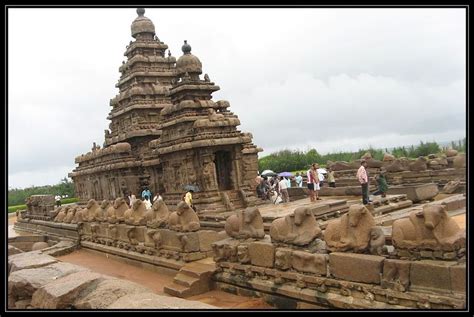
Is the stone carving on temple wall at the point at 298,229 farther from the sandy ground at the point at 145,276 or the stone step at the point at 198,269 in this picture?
the stone step at the point at 198,269

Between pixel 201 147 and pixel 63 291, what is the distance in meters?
10.8

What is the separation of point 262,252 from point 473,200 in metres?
3.60

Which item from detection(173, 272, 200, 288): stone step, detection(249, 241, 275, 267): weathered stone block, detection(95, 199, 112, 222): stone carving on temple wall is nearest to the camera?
detection(249, 241, 275, 267): weathered stone block

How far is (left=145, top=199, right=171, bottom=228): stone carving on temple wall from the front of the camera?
33.7 feet

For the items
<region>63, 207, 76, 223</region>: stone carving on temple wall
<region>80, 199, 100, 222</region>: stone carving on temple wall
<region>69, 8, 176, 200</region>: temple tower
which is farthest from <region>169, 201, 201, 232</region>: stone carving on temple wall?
<region>69, 8, 176, 200</region>: temple tower

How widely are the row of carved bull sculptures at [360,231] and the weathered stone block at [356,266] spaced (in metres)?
0.14

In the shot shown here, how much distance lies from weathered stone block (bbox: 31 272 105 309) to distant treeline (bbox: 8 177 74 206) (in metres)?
43.2

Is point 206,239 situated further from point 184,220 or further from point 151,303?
point 151,303

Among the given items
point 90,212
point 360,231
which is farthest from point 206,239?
point 90,212

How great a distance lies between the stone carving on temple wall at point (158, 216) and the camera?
33.7 feet

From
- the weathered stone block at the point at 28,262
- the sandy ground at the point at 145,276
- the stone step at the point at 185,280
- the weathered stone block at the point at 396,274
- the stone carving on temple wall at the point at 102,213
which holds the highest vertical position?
the stone carving on temple wall at the point at 102,213

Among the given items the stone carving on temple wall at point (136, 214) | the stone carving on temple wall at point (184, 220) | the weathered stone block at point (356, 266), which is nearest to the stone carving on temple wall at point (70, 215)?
the stone carving on temple wall at point (136, 214)

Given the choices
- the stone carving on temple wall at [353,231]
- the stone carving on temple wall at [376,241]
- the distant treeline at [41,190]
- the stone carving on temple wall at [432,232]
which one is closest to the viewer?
the stone carving on temple wall at [432,232]

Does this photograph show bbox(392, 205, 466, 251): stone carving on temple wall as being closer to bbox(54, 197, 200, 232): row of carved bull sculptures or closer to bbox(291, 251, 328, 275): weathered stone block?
bbox(291, 251, 328, 275): weathered stone block
